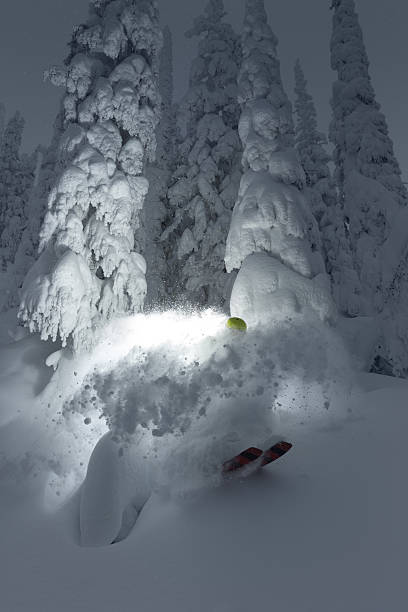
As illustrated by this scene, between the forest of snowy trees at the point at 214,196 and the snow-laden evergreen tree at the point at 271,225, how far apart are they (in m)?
0.03

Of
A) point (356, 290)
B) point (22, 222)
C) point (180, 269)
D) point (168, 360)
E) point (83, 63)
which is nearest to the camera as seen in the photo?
point (168, 360)

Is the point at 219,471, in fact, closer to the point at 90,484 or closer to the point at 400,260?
the point at 90,484

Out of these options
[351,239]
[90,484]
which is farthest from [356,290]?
[90,484]

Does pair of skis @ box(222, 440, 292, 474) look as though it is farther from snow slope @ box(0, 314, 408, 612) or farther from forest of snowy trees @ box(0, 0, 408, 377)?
forest of snowy trees @ box(0, 0, 408, 377)

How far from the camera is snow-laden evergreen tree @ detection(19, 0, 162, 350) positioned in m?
8.61

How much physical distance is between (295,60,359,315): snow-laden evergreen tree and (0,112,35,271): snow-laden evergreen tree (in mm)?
21793

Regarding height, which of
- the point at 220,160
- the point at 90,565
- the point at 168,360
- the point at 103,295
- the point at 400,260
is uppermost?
the point at 220,160

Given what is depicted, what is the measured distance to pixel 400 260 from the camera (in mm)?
12289

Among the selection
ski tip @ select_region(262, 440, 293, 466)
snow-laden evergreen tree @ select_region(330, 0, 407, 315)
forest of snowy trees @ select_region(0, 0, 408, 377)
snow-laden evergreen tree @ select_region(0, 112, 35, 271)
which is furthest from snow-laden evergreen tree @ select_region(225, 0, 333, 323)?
snow-laden evergreen tree @ select_region(0, 112, 35, 271)

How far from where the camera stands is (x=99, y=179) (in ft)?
30.3

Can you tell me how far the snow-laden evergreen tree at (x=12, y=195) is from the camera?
2994 cm

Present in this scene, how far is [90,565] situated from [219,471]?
180 cm

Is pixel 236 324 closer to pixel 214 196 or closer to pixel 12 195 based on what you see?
pixel 214 196

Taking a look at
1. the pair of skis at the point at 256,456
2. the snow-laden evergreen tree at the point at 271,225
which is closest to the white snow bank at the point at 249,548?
the pair of skis at the point at 256,456
